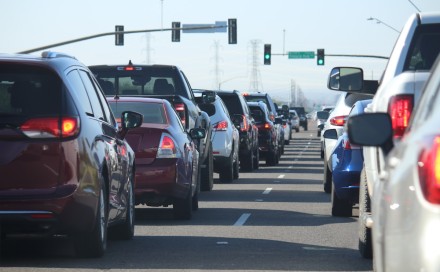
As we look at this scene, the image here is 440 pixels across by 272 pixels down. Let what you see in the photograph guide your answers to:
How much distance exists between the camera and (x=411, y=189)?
15.4 ft

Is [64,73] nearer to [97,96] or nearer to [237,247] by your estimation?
[97,96]

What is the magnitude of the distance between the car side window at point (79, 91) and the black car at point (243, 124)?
60.5 ft

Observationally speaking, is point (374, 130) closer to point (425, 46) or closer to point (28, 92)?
point (425, 46)

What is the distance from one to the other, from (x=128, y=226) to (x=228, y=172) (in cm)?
1393

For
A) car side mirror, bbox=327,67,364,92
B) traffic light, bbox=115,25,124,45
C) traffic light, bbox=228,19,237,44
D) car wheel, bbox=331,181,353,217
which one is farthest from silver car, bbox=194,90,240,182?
traffic light, bbox=228,19,237,44

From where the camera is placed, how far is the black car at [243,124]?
30.6 metres

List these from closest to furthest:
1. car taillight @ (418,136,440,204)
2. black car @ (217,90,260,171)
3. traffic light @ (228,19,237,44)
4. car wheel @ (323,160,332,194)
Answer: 1. car taillight @ (418,136,440,204)
2. car wheel @ (323,160,332,194)
3. black car @ (217,90,260,171)
4. traffic light @ (228,19,237,44)

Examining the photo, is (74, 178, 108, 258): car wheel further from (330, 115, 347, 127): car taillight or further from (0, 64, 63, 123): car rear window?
(330, 115, 347, 127): car taillight

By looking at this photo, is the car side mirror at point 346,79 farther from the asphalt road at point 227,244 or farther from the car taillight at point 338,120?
the car taillight at point 338,120

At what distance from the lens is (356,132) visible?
622 cm

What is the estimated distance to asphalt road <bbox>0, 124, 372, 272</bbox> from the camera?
1103 centimetres

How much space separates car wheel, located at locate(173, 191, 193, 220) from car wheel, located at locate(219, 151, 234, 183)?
10598mm

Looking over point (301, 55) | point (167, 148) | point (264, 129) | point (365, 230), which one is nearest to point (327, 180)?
point (167, 148)

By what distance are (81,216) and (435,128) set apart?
6335 millimetres
